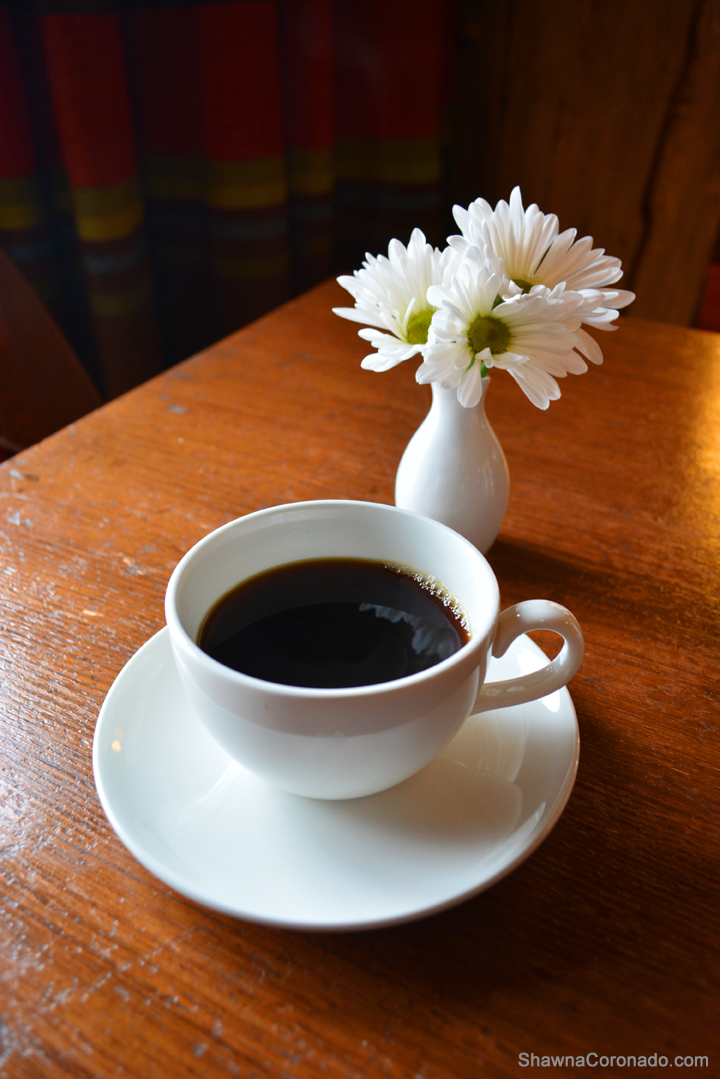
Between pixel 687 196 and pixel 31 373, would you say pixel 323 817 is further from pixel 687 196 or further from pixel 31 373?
pixel 687 196

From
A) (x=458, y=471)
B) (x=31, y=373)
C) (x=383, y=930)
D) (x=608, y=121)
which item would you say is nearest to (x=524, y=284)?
(x=458, y=471)

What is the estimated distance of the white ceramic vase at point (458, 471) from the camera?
0.54m

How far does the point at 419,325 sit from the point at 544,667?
0.76 ft

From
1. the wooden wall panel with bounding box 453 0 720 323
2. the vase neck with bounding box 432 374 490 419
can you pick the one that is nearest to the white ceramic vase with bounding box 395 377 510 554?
the vase neck with bounding box 432 374 490 419

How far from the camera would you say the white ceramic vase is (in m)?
0.54

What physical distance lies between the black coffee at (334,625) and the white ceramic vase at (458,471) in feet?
0.40

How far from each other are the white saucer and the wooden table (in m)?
0.03

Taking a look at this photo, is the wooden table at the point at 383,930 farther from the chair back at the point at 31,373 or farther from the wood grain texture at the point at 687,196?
the wood grain texture at the point at 687,196

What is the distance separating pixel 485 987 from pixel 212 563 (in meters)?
0.23

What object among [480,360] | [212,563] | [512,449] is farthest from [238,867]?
[512,449]

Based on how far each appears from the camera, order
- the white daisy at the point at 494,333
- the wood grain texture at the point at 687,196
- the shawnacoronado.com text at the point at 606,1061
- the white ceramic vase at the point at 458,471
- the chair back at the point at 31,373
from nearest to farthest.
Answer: the shawnacoronado.com text at the point at 606,1061 → the white daisy at the point at 494,333 → the white ceramic vase at the point at 458,471 → the chair back at the point at 31,373 → the wood grain texture at the point at 687,196

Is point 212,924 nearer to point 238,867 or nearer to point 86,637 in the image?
point 238,867

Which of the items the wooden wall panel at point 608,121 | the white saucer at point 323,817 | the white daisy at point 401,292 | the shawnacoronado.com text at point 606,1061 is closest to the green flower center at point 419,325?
the white daisy at point 401,292

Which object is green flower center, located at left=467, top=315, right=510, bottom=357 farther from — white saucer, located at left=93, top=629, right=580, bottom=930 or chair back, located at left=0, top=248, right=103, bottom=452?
chair back, located at left=0, top=248, right=103, bottom=452
